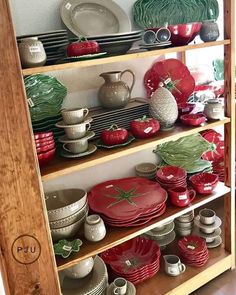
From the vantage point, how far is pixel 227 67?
1569 millimetres

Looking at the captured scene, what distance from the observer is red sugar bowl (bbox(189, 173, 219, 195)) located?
5.68 feet

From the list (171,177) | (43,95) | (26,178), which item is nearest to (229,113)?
(171,177)

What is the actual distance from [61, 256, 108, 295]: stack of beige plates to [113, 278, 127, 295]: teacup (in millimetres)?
60

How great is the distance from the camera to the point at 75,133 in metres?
1.32

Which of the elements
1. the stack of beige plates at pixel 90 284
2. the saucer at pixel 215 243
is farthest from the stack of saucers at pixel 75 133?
the saucer at pixel 215 243

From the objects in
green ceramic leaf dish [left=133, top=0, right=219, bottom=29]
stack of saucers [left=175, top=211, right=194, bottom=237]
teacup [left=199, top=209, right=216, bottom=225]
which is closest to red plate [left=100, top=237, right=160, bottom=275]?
stack of saucers [left=175, top=211, right=194, bottom=237]

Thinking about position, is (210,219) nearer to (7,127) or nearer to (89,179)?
(89,179)

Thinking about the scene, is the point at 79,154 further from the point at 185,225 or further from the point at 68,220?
the point at 185,225

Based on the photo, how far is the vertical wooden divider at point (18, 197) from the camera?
1.03 metres

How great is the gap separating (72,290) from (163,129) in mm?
868

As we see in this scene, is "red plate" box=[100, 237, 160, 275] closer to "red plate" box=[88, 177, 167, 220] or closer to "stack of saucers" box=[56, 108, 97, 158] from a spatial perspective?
"red plate" box=[88, 177, 167, 220]

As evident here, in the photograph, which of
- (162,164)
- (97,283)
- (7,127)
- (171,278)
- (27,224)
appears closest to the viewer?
(7,127)

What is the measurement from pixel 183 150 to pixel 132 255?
0.69m

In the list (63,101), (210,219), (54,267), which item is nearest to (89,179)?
(63,101)
